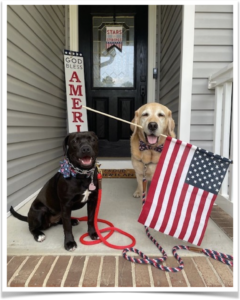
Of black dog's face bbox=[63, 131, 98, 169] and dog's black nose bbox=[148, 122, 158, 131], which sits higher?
dog's black nose bbox=[148, 122, 158, 131]

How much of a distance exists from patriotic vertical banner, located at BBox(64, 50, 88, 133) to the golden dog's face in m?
1.96

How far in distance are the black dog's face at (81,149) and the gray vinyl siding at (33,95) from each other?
3.16ft

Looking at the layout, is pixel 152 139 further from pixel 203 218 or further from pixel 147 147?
pixel 203 218

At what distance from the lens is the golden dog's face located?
214 centimetres

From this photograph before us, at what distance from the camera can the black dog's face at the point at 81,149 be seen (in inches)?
63.2

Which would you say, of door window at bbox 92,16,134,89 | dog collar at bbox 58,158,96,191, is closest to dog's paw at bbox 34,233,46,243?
dog collar at bbox 58,158,96,191

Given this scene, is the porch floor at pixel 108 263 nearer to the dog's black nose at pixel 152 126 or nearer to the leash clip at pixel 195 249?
the leash clip at pixel 195 249

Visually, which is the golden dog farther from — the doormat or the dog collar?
the doormat

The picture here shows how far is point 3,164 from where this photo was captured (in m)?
1.61

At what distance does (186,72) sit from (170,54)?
2.74ft

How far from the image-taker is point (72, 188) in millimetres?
1653

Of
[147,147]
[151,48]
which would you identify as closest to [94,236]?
[147,147]

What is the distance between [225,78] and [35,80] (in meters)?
2.29

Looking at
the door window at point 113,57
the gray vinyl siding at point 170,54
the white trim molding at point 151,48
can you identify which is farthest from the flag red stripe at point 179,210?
the door window at point 113,57
